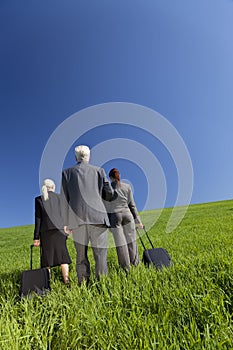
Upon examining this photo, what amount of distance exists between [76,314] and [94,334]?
472mm

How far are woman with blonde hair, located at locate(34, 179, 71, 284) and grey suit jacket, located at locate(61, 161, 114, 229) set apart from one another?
48.1 inches

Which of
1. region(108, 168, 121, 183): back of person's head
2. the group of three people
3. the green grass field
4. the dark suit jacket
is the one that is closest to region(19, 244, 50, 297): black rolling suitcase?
the group of three people

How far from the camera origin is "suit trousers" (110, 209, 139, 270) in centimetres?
621

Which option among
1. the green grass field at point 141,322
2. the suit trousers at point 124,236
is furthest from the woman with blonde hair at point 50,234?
the green grass field at point 141,322

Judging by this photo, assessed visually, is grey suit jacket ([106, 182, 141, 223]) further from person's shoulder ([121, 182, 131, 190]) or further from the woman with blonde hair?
the woman with blonde hair

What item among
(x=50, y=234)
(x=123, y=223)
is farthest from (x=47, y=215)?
(x=123, y=223)

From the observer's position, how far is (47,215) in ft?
20.9

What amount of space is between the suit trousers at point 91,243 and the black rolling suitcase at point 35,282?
0.56 metres

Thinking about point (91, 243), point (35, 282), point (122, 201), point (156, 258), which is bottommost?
point (35, 282)

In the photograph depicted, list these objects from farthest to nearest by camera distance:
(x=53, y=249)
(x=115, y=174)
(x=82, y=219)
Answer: (x=115, y=174)
(x=53, y=249)
(x=82, y=219)

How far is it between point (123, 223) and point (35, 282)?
2.24 metres

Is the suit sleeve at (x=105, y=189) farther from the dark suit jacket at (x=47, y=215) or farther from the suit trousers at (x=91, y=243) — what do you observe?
the dark suit jacket at (x=47, y=215)

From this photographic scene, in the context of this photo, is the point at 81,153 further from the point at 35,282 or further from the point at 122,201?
the point at 35,282

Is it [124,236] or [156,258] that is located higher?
[124,236]
